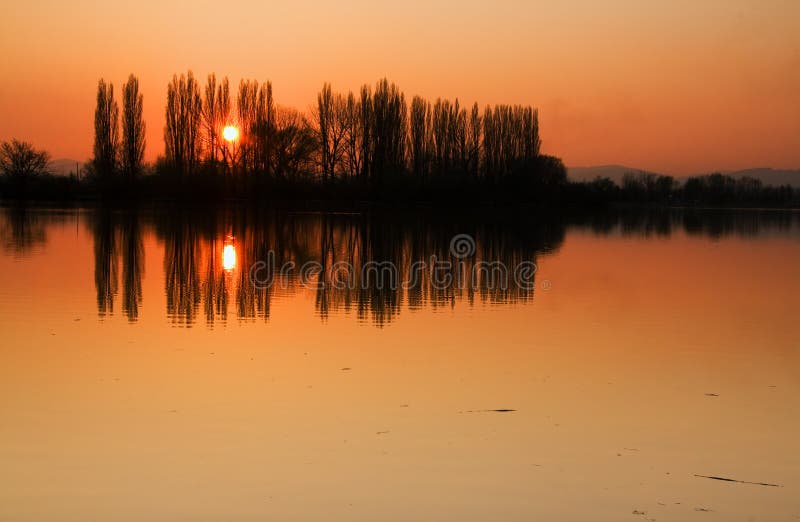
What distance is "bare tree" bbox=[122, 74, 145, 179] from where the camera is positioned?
141 feet

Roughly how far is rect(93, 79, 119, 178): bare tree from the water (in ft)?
116

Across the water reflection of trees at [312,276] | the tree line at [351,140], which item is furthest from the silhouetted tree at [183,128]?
the water reflection of trees at [312,276]

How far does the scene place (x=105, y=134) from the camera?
4294 centimetres

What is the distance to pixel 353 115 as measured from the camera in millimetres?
47812

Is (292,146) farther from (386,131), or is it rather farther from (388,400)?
(388,400)

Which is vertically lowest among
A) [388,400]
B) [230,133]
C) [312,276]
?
[388,400]

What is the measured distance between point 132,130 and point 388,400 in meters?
42.4

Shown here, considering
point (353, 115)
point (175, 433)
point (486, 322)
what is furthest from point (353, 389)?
point (353, 115)

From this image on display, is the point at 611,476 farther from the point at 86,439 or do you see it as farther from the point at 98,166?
the point at 98,166

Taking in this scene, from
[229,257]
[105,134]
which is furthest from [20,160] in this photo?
[229,257]

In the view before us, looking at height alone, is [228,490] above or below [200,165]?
below

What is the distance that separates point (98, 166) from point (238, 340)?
4032 cm

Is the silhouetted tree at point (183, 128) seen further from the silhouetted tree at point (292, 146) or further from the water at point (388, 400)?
the water at point (388, 400)

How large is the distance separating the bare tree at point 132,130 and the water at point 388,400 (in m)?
35.0
